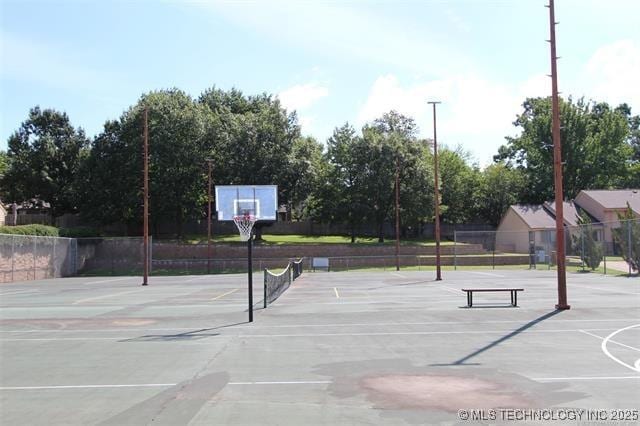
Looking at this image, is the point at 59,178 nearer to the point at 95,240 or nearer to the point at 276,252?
the point at 95,240

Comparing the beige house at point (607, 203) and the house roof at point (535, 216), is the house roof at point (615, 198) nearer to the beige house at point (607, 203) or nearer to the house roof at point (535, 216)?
the beige house at point (607, 203)

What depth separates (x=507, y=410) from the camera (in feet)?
23.5

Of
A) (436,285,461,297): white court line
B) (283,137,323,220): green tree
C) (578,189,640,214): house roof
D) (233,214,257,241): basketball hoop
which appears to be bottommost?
(436,285,461,297): white court line

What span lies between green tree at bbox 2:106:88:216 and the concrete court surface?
152ft

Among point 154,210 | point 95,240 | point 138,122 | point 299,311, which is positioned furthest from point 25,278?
point 299,311

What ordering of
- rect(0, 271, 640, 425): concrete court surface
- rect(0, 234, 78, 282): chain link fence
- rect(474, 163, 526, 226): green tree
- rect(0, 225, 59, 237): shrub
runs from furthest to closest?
rect(474, 163, 526, 226): green tree
rect(0, 225, 59, 237): shrub
rect(0, 234, 78, 282): chain link fence
rect(0, 271, 640, 425): concrete court surface

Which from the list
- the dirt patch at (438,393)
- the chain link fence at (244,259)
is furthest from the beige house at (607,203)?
the dirt patch at (438,393)

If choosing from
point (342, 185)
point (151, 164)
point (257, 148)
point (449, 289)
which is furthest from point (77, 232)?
point (449, 289)

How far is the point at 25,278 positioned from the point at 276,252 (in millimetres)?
22166

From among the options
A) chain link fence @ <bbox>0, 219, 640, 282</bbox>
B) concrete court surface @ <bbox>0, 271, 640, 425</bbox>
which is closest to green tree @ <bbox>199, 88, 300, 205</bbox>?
chain link fence @ <bbox>0, 219, 640, 282</bbox>

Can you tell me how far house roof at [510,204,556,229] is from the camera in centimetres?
6325

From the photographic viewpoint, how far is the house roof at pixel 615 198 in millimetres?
61597

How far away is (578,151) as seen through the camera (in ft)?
233

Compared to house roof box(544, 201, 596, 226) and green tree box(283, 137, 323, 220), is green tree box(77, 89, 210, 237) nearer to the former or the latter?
green tree box(283, 137, 323, 220)
